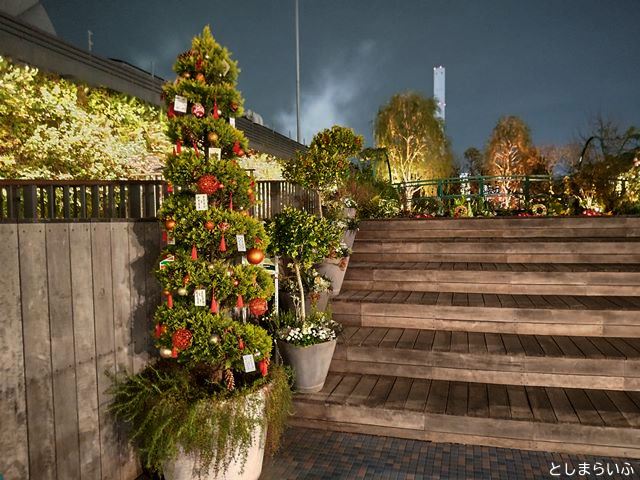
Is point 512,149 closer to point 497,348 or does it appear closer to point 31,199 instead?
point 497,348

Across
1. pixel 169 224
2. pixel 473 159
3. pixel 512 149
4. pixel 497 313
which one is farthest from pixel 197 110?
pixel 473 159

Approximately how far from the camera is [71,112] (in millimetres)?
6461

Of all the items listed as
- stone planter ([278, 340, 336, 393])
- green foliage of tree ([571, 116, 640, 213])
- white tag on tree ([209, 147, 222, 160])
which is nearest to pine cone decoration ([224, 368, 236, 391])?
stone planter ([278, 340, 336, 393])

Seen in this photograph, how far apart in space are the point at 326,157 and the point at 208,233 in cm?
245

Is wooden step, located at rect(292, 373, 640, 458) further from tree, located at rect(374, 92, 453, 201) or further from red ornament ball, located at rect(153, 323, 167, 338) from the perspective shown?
tree, located at rect(374, 92, 453, 201)

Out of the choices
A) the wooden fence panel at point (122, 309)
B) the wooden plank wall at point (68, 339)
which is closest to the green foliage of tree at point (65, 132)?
the wooden fence panel at point (122, 309)

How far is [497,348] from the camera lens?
→ 13.0 ft

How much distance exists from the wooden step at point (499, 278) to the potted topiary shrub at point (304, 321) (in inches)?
62.1

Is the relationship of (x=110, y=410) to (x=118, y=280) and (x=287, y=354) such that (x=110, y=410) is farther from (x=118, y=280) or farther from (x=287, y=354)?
(x=287, y=354)

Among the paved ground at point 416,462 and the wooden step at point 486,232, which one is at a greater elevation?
the wooden step at point 486,232

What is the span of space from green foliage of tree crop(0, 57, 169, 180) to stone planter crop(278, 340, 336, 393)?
2748 millimetres

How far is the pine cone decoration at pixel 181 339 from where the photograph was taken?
8.61ft

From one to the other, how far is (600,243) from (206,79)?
5.41 metres

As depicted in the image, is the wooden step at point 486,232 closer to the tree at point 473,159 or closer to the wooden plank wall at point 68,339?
the wooden plank wall at point 68,339
